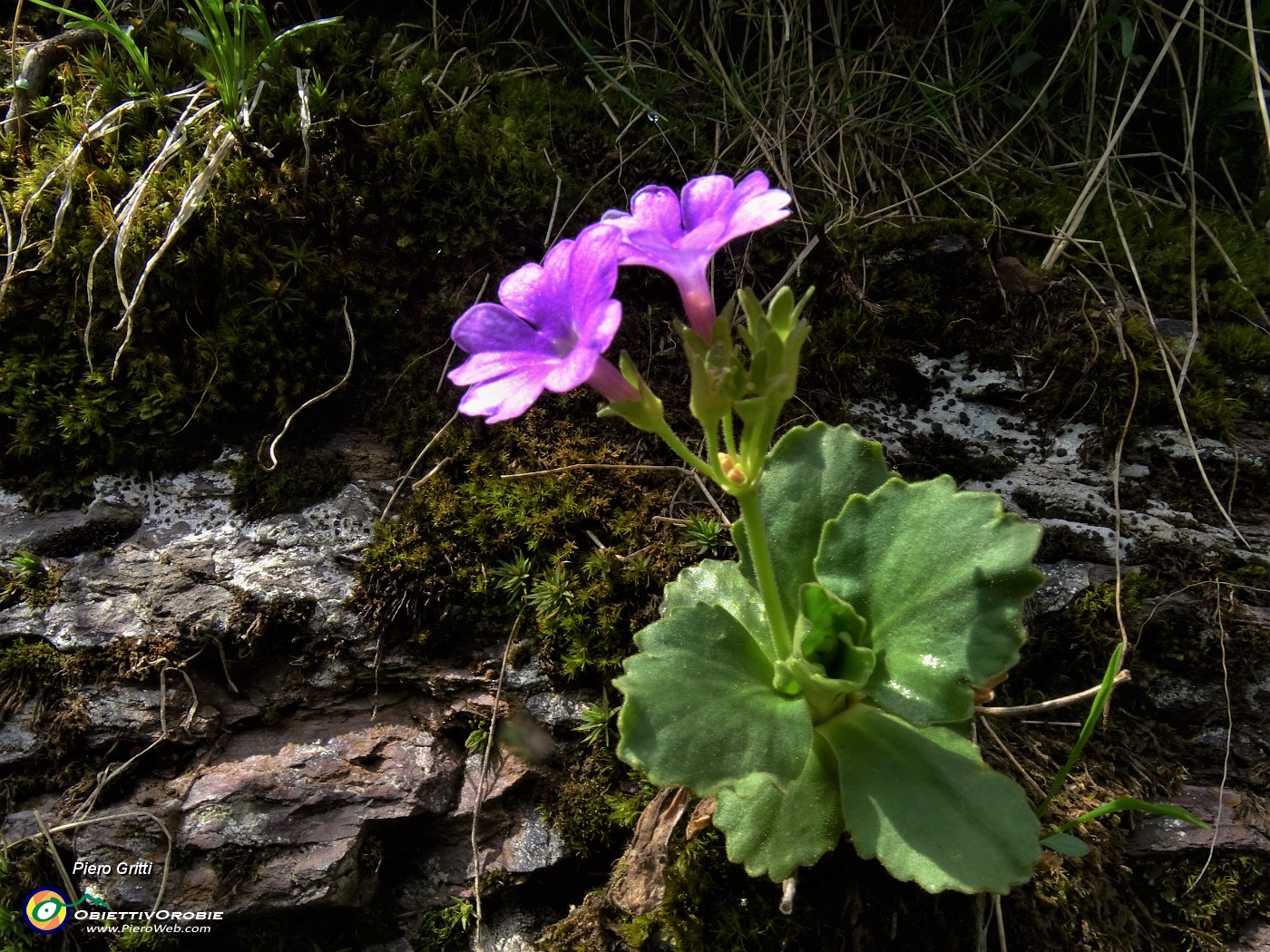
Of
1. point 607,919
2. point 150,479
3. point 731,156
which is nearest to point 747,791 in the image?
point 607,919

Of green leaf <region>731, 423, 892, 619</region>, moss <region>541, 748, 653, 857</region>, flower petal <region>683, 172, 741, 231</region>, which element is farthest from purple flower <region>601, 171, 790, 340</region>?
moss <region>541, 748, 653, 857</region>

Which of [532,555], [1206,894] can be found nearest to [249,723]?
[532,555]

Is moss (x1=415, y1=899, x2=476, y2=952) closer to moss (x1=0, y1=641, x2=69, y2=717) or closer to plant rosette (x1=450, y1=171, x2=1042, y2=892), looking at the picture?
plant rosette (x1=450, y1=171, x2=1042, y2=892)

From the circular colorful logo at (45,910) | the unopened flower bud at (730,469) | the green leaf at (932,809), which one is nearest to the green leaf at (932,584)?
the green leaf at (932,809)

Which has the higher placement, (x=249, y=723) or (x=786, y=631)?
(x=786, y=631)

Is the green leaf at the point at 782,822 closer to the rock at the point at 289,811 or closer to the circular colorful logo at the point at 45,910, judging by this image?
the rock at the point at 289,811

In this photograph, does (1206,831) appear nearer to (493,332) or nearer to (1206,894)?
(1206,894)

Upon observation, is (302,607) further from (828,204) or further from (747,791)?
(828,204)
